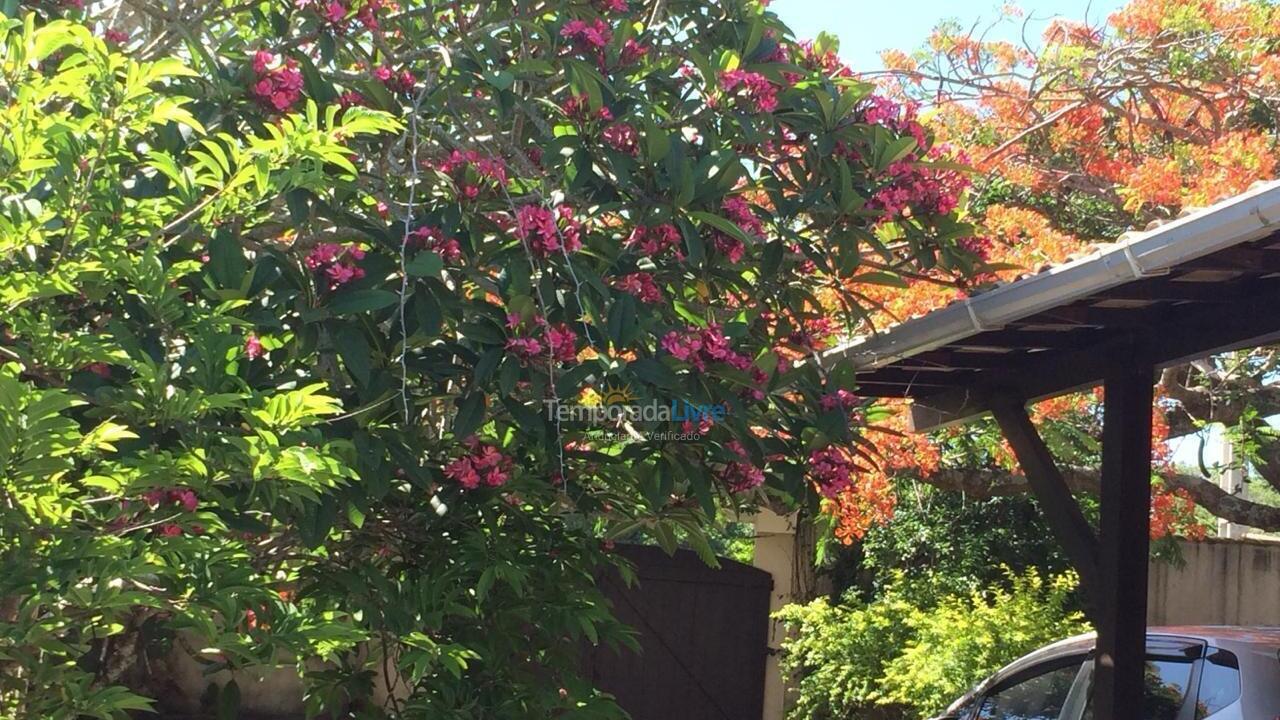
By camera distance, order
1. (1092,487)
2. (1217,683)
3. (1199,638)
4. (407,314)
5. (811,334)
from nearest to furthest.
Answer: (407,314) → (811,334) → (1217,683) → (1199,638) → (1092,487)

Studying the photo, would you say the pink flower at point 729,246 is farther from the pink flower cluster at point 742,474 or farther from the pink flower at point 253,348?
the pink flower at point 253,348

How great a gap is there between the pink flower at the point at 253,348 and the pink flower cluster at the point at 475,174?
2.76ft

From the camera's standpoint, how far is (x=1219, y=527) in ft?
44.3

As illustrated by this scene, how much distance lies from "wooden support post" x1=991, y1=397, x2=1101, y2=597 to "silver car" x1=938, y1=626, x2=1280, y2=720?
1.52ft

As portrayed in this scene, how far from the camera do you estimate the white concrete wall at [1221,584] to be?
1062 cm

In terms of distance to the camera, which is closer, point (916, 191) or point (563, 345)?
point (563, 345)

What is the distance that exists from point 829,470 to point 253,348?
1782mm

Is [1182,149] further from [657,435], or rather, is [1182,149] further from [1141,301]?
[657,435]

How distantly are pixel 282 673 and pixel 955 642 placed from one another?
475 cm

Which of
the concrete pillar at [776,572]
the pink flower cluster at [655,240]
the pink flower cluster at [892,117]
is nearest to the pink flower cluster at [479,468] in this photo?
the pink flower cluster at [655,240]

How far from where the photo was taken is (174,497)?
8.16 ft

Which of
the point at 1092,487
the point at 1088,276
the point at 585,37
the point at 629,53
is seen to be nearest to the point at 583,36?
the point at 585,37

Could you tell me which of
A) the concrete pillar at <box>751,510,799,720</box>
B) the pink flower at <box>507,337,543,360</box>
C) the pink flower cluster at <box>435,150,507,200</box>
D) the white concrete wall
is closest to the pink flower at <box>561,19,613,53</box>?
the pink flower cluster at <box>435,150,507,200</box>

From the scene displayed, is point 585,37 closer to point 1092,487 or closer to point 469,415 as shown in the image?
point 469,415
